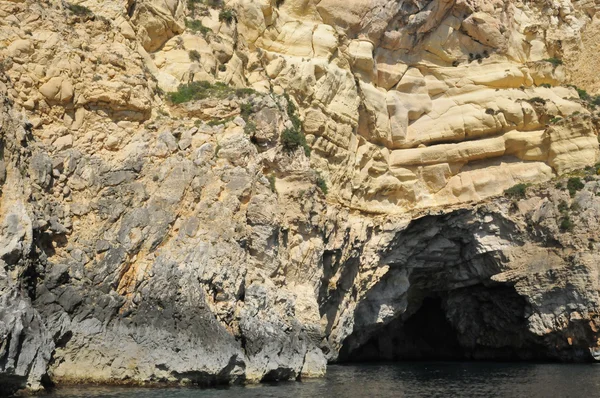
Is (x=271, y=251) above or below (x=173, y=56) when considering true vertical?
below

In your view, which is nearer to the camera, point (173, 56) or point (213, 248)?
point (213, 248)

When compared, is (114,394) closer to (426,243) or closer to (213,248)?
(213,248)

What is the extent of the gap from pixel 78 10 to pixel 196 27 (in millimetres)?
7894

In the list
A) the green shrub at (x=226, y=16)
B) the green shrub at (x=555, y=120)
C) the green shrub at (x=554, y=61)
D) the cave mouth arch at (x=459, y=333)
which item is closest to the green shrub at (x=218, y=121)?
the green shrub at (x=226, y=16)

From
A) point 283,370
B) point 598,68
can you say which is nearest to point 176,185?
point 283,370

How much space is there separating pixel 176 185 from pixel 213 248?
2912mm

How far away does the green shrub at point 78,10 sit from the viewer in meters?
27.2

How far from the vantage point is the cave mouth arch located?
1646 inches

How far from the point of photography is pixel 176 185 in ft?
85.8

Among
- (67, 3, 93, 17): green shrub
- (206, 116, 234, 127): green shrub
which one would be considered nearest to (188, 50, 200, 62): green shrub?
(206, 116, 234, 127): green shrub

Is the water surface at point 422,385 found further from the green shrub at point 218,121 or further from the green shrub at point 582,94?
the green shrub at point 582,94

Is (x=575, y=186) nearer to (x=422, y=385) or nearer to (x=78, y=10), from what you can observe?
(x=422, y=385)

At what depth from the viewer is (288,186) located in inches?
1241

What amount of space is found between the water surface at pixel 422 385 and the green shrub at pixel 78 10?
48.9 feet
